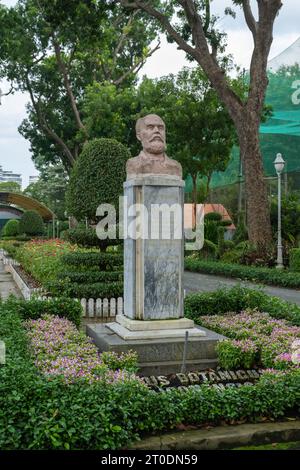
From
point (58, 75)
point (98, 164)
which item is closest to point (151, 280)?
point (98, 164)

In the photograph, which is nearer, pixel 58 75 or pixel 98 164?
pixel 98 164

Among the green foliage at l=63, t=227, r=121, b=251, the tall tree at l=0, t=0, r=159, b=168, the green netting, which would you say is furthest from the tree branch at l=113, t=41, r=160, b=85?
the green foliage at l=63, t=227, r=121, b=251

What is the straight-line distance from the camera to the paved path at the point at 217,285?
1395 cm

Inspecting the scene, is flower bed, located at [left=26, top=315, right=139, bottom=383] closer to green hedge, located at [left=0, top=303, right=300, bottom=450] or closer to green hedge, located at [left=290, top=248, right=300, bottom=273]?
green hedge, located at [left=0, top=303, right=300, bottom=450]

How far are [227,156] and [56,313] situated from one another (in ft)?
69.9

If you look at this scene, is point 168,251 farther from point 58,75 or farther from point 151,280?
Answer: point 58,75

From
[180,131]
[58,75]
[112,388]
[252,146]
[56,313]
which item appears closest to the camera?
[112,388]

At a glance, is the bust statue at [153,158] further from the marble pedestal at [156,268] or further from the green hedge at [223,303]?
the green hedge at [223,303]

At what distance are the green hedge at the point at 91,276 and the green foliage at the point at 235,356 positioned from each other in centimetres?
524

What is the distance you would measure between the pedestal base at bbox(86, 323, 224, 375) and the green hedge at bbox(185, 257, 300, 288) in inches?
283

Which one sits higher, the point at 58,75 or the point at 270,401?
the point at 58,75

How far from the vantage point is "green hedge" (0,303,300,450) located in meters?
3.86

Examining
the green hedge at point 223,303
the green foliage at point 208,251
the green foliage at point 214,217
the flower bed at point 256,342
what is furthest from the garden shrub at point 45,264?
the green foliage at point 214,217

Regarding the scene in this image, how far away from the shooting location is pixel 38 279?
15094 mm
